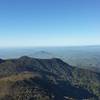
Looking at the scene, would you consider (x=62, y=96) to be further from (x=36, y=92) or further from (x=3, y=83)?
(x=3, y=83)

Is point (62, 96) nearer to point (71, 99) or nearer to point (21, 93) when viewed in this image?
point (71, 99)

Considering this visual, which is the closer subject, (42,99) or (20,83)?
(42,99)

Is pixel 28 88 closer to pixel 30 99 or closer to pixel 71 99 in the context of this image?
pixel 30 99

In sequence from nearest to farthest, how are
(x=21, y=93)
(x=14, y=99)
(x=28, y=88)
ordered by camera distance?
(x=14, y=99)
(x=21, y=93)
(x=28, y=88)

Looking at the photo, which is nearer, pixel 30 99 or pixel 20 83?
pixel 30 99

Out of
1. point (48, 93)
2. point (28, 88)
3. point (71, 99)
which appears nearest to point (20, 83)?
point (28, 88)

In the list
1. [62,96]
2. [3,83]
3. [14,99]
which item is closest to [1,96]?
[14,99]

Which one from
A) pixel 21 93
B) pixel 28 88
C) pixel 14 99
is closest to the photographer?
pixel 14 99
